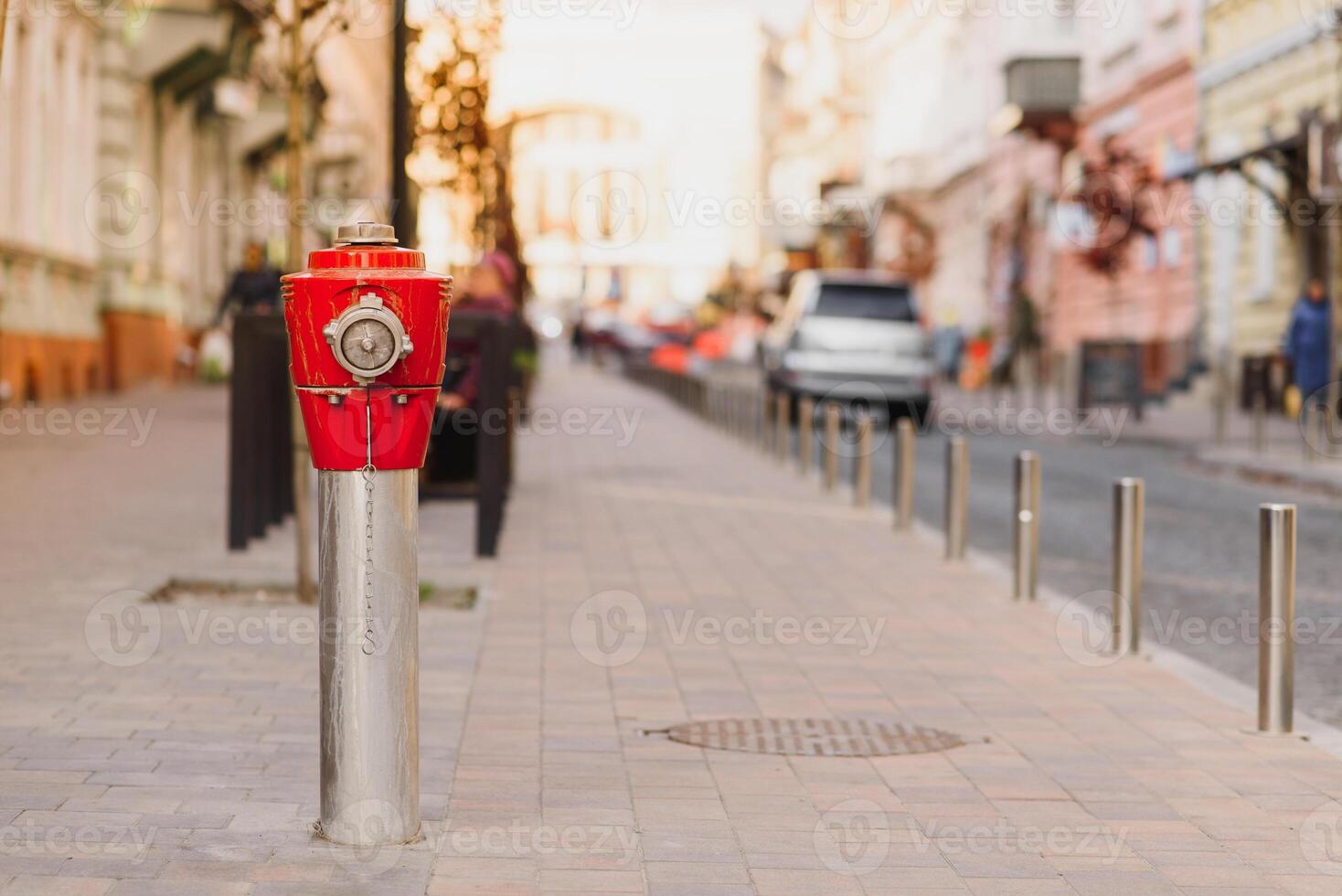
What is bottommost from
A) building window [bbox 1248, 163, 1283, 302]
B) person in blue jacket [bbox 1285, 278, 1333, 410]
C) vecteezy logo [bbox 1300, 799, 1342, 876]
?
vecteezy logo [bbox 1300, 799, 1342, 876]

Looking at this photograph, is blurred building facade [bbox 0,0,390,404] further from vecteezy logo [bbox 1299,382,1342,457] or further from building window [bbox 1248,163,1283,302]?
building window [bbox 1248,163,1283,302]

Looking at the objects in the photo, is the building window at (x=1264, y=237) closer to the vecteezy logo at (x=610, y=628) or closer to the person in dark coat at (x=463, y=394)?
the person in dark coat at (x=463, y=394)

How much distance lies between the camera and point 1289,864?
485cm

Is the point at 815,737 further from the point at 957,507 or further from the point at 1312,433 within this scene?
the point at 1312,433

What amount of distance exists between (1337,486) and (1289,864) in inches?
513

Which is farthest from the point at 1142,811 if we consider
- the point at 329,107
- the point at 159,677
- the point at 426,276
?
the point at 329,107

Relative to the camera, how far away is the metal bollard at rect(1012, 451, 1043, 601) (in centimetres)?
967

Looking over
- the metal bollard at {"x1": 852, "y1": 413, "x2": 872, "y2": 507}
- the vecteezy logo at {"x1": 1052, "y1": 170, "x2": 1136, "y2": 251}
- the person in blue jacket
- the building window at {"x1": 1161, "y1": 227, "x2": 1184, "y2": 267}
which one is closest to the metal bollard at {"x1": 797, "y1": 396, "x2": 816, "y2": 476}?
the metal bollard at {"x1": 852, "y1": 413, "x2": 872, "y2": 507}

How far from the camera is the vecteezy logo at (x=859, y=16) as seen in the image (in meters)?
74.1

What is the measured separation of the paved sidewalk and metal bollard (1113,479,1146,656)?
0.82 ft

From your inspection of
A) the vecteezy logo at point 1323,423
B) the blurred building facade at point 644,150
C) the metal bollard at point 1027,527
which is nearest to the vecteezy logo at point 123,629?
the metal bollard at point 1027,527

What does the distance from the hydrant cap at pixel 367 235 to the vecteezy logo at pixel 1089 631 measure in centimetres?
394

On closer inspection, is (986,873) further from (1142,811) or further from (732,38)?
(732,38)

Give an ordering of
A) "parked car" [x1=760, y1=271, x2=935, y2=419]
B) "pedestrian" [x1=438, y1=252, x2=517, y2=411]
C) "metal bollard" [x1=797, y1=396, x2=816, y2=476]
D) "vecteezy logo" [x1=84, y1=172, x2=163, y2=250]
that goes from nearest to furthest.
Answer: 1. "pedestrian" [x1=438, y1=252, x2=517, y2=411]
2. "metal bollard" [x1=797, y1=396, x2=816, y2=476]
3. "parked car" [x1=760, y1=271, x2=935, y2=419]
4. "vecteezy logo" [x1=84, y1=172, x2=163, y2=250]
